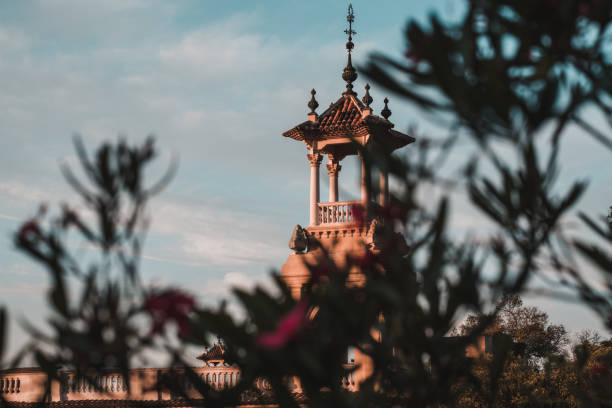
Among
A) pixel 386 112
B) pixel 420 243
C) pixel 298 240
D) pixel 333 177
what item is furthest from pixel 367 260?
pixel 386 112

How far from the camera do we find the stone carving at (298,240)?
→ 986 inches

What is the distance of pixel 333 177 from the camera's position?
2638 centimetres

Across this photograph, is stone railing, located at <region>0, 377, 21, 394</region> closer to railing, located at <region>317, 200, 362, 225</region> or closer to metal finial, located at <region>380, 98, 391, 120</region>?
railing, located at <region>317, 200, 362, 225</region>

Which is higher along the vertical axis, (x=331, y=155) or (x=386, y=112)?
(x=386, y=112)

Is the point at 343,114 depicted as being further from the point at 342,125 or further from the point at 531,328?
the point at 531,328

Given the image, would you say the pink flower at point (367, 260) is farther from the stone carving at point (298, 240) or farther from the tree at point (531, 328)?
the tree at point (531, 328)

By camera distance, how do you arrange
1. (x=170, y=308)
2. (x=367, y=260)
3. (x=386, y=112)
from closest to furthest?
(x=170, y=308), (x=367, y=260), (x=386, y=112)

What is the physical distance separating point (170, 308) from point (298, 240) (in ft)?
70.8

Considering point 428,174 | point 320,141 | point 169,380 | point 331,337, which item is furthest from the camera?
point 320,141

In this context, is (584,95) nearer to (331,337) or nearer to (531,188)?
(531,188)

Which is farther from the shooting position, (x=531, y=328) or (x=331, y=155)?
(x=531, y=328)

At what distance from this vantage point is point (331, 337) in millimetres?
3205

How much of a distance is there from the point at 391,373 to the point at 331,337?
1.64 m

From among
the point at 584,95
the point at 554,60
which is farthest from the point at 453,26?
the point at 584,95
